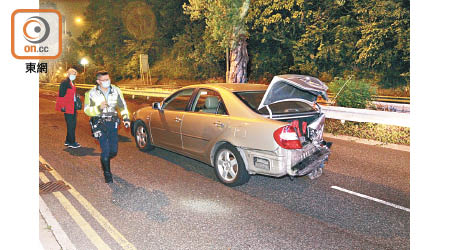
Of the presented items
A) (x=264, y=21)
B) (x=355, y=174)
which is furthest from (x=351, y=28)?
(x=355, y=174)

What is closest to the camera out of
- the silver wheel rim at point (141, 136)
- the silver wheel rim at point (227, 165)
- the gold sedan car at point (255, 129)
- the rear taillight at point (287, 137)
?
the rear taillight at point (287, 137)

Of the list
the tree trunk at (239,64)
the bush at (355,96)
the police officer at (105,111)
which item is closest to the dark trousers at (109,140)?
the police officer at (105,111)

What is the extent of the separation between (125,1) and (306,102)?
4878cm

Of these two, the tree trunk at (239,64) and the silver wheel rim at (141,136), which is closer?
the silver wheel rim at (141,136)

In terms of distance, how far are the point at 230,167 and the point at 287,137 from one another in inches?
48.2

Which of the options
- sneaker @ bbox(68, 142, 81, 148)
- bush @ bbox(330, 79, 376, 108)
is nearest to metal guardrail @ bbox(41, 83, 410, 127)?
bush @ bbox(330, 79, 376, 108)

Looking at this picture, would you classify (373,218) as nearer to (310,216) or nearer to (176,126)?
(310,216)

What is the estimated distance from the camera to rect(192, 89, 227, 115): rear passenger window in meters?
6.33

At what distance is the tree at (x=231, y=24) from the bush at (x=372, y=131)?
1162 cm

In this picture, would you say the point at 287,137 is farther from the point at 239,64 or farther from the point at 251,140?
the point at 239,64

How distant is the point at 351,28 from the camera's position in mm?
25797

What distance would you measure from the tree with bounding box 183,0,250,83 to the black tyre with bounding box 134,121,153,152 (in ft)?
47.1

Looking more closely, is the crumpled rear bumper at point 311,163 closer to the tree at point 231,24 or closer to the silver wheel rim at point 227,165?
the silver wheel rim at point 227,165

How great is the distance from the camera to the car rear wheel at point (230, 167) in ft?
19.2
